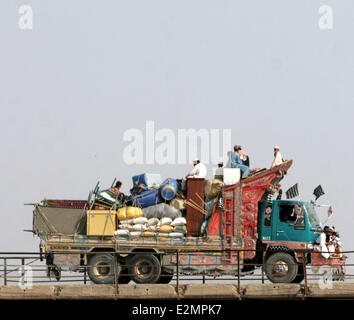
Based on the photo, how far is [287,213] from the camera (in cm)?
2616

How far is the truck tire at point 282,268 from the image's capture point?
2550 centimetres

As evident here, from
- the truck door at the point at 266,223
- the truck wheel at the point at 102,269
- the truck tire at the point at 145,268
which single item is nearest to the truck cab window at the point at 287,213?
the truck door at the point at 266,223

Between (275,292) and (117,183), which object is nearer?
(275,292)

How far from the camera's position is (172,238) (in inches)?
1021

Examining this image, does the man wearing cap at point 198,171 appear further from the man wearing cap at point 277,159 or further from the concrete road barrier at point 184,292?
the concrete road barrier at point 184,292

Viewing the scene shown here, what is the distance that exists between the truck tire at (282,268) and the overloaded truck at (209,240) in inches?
1.2

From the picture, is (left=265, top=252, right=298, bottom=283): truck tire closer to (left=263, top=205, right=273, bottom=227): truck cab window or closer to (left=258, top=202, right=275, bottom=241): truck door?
(left=258, top=202, right=275, bottom=241): truck door

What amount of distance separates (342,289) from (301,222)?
→ 3182 millimetres

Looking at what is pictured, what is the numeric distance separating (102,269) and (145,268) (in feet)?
4.47

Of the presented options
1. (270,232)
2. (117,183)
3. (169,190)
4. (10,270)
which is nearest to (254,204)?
(270,232)

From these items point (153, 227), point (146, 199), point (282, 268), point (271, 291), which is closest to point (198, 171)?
point (146, 199)

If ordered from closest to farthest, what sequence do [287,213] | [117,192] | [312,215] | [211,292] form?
[211,292]
[287,213]
[312,215]
[117,192]

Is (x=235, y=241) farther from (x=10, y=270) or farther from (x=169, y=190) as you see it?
(x=10, y=270)

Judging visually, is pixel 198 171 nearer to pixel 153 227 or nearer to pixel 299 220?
pixel 153 227
